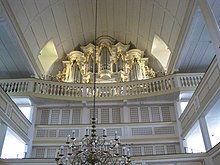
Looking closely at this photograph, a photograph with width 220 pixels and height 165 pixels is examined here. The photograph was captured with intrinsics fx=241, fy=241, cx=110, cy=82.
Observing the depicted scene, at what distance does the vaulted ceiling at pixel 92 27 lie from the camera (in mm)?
9125

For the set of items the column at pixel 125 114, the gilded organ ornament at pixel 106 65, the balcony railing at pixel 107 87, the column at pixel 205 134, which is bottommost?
the column at pixel 205 134

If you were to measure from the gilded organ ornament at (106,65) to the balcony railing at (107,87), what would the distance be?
1338mm

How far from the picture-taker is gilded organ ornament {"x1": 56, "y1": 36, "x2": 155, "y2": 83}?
12242 millimetres

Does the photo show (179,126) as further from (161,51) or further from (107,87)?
(161,51)

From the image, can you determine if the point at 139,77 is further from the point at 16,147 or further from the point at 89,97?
the point at 16,147

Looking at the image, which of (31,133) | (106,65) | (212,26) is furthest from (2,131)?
(212,26)

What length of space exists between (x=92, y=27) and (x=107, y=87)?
4.62m

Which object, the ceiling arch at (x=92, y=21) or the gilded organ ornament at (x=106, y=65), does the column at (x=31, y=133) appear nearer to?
the gilded organ ornament at (x=106, y=65)

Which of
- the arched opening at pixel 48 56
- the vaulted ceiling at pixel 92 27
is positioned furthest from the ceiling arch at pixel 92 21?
the arched opening at pixel 48 56

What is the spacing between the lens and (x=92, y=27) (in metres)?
13.9

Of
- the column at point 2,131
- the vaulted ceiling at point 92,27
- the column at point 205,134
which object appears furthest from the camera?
the vaulted ceiling at point 92,27

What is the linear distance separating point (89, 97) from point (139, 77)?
3.04m

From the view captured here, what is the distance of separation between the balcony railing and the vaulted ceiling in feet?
3.02

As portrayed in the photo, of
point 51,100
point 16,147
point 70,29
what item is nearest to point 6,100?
point 51,100
